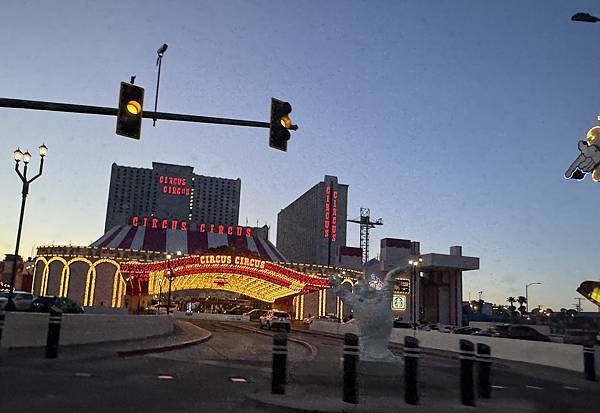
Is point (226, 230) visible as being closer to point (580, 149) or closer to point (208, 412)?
point (580, 149)

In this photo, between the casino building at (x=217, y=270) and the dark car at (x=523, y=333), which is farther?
the casino building at (x=217, y=270)

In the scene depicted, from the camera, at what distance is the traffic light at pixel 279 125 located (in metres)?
14.0

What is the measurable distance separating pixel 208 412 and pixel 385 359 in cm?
883

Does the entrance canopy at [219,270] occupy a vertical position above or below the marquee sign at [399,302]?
above

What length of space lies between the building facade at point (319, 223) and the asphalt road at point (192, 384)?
81463 mm

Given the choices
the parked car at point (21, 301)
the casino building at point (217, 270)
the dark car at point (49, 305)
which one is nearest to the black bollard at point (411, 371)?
the dark car at point (49, 305)

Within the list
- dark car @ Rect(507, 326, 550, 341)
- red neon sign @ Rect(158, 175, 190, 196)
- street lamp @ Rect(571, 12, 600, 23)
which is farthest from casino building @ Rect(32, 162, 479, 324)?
red neon sign @ Rect(158, 175, 190, 196)

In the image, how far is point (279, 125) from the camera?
46.1 ft

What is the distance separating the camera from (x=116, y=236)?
232 feet

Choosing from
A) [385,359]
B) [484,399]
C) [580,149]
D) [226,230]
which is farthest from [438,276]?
[484,399]

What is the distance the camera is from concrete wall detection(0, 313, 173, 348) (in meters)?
17.0

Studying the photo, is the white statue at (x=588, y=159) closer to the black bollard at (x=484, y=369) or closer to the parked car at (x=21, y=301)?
the black bollard at (x=484, y=369)

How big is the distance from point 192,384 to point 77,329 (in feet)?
32.7

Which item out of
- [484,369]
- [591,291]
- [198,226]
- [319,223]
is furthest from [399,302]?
[319,223]
